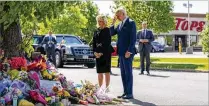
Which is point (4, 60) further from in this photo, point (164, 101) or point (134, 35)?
point (164, 101)

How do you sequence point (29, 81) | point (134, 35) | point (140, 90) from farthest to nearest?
point (140, 90)
point (134, 35)
point (29, 81)

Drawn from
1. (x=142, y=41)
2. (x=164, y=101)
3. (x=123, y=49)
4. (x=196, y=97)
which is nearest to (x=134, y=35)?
(x=123, y=49)

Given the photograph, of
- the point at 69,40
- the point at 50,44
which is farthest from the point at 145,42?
the point at 69,40

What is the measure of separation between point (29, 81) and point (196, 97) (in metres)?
3.96

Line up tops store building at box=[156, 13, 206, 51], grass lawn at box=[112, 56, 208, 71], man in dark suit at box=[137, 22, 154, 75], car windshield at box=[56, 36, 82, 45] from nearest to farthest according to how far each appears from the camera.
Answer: man in dark suit at box=[137, 22, 154, 75]
grass lawn at box=[112, 56, 208, 71]
car windshield at box=[56, 36, 82, 45]
tops store building at box=[156, 13, 206, 51]

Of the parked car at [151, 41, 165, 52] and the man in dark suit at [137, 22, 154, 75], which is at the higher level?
the man in dark suit at [137, 22, 154, 75]

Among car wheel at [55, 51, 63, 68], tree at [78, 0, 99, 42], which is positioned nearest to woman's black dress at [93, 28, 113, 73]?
car wheel at [55, 51, 63, 68]

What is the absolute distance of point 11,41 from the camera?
8.91 meters

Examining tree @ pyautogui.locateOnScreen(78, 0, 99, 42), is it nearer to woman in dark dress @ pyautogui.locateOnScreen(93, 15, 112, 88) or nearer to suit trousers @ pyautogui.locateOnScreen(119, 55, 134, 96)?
woman in dark dress @ pyautogui.locateOnScreen(93, 15, 112, 88)

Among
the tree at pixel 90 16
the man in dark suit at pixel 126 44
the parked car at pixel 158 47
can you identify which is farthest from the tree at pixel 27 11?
the tree at pixel 90 16

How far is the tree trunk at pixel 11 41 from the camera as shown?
886cm

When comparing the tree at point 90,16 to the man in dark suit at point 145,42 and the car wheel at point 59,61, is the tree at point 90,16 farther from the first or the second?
the man in dark suit at point 145,42

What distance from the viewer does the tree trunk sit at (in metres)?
8.86

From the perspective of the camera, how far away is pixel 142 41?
1680 cm
